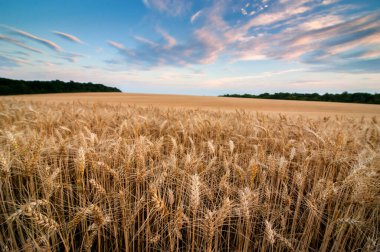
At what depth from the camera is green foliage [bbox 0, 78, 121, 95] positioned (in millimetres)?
37531

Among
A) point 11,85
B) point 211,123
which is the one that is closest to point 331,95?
point 211,123

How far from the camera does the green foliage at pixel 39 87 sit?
3753cm

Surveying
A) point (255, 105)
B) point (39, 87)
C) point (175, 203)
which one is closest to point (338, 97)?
point (255, 105)

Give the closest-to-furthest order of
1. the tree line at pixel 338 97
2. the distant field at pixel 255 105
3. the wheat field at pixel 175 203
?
the wheat field at pixel 175 203
the distant field at pixel 255 105
the tree line at pixel 338 97

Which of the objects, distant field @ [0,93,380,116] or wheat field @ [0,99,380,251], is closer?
wheat field @ [0,99,380,251]

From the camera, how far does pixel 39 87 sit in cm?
4138

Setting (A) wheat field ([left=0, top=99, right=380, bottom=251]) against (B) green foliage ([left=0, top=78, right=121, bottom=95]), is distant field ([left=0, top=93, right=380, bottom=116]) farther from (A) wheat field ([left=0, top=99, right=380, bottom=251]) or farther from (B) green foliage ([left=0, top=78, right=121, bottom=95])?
(B) green foliage ([left=0, top=78, right=121, bottom=95])

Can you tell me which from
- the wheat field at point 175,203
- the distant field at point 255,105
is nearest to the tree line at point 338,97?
the distant field at point 255,105

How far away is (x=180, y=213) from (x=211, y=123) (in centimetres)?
255

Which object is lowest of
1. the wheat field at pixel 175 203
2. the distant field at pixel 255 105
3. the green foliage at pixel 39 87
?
the distant field at pixel 255 105

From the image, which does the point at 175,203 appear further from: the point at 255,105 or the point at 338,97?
the point at 338,97

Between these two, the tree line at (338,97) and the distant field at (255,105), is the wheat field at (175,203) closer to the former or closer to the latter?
the distant field at (255,105)

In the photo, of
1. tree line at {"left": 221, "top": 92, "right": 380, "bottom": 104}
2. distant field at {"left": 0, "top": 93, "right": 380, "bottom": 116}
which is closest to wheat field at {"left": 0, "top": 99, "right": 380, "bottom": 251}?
distant field at {"left": 0, "top": 93, "right": 380, "bottom": 116}

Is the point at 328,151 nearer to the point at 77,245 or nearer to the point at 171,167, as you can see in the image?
the point at 171,167
